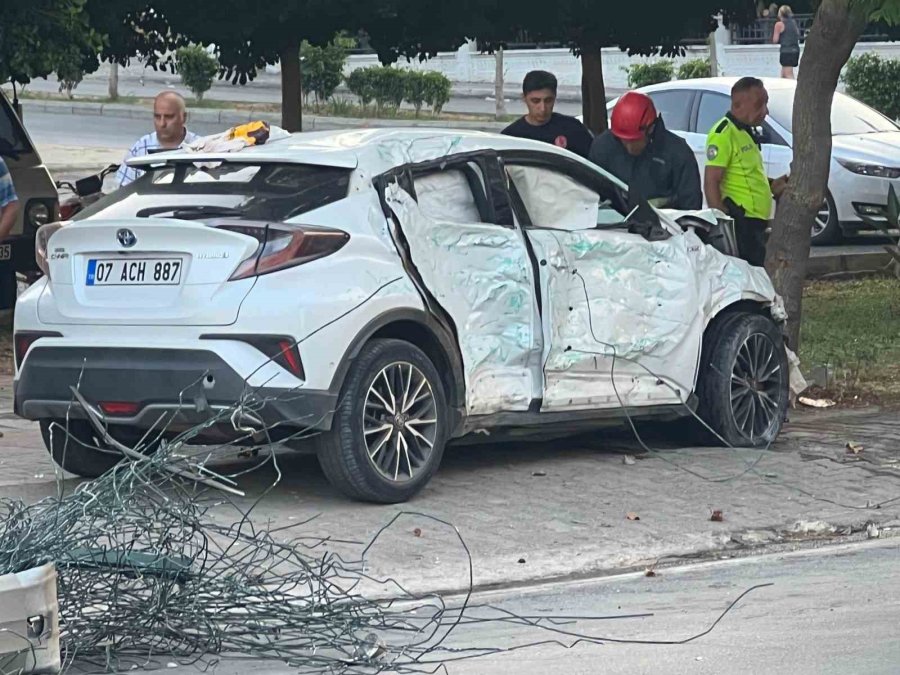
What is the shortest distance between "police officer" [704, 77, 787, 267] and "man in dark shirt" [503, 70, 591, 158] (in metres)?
0.86

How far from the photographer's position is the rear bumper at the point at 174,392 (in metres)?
7.24

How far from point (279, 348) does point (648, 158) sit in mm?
3983

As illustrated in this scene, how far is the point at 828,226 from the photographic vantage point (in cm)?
1767

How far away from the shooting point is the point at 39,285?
25.8 ft

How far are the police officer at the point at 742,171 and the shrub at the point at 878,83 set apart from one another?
21086 millimetres

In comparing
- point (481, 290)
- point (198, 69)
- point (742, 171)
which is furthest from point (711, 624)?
point (198, 69)

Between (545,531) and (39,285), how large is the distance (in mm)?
2477

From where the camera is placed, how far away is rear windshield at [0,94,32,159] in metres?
13.0

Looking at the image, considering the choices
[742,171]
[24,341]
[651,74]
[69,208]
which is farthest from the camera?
[651,74]

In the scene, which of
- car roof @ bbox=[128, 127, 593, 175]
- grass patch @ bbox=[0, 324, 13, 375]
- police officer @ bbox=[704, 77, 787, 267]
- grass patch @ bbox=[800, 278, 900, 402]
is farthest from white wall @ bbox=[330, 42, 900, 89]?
car roof @ bbox=[128, 127, 593, 175]

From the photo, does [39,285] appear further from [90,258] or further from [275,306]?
[275,306]

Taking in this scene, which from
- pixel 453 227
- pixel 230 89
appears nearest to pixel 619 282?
pixel 453 227

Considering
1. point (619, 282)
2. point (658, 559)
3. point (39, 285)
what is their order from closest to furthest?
point (658, 559), point (39, 285), point (619, 282)

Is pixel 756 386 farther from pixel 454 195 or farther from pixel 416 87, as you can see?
pixel 416 87
